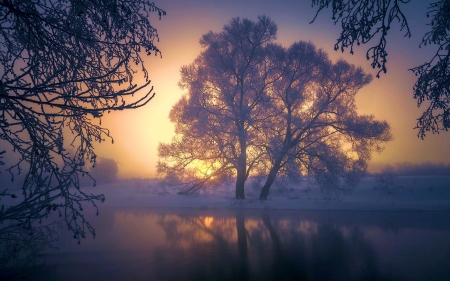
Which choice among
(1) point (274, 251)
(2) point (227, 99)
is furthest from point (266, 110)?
(1) point (274, 251)

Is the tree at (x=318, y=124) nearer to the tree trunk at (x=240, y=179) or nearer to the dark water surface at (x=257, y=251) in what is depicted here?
the tree trunk at (x=240, y=179)

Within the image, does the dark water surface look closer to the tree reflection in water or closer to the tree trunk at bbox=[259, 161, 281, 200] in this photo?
the tree reflection in water

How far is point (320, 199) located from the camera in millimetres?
16969

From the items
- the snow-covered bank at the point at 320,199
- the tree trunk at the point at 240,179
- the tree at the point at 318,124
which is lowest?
the snow-covered bank at the point at 320,199

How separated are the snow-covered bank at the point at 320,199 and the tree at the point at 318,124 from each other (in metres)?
1.41

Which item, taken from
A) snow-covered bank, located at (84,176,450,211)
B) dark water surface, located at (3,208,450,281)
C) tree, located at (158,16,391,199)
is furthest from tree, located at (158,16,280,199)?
dark water surface, located at (3,208,450,281)

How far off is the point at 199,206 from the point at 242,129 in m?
4.74

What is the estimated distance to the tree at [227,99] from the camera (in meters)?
16.8

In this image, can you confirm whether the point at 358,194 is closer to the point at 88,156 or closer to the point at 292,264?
the point at 292,264

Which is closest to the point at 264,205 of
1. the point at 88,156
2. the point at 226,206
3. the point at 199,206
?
the point at 226,206

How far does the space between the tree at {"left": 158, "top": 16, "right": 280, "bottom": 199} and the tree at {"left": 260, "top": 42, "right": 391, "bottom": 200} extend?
1001mm

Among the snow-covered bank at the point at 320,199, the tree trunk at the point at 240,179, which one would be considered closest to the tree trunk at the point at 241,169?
the tree trunk at the point at 240,179

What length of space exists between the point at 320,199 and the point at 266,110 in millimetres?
5754

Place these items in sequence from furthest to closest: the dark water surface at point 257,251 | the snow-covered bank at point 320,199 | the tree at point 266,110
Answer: the tree at point 266,110 → the snow-covered bank at point 320,199 → the dark water surface at point 257,251
